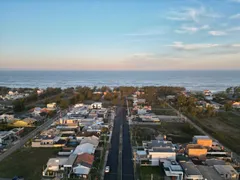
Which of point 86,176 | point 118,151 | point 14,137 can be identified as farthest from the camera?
point 14,137

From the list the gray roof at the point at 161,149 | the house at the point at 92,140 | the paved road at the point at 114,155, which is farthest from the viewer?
the house at the point at 92,140

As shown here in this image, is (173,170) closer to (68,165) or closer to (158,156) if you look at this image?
(158,156)

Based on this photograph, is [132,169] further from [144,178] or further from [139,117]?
[139,117]

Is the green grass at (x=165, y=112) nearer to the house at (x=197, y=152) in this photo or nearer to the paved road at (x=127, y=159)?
the paved road at (x=127, y=159)

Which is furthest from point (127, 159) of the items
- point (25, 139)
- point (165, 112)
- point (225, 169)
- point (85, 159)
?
point (165, 112)

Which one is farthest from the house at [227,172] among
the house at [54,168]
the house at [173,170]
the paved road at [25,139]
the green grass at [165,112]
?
the green grass at [165,112]

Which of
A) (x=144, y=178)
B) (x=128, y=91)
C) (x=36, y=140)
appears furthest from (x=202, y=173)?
(x=128, y=91)
